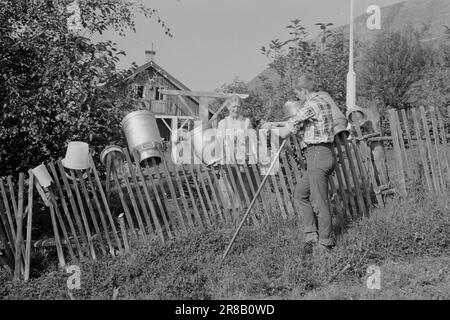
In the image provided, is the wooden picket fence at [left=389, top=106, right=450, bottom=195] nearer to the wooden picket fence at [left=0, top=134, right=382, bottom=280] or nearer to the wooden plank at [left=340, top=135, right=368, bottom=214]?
the wooden picket fence at [left=0, top=134, right=382, bottom=280]

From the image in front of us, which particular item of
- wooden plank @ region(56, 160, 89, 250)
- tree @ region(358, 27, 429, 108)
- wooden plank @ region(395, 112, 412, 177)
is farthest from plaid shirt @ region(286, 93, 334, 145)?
tree @ region(358, 27, 429, 108)

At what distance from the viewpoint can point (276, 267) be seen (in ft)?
14.0

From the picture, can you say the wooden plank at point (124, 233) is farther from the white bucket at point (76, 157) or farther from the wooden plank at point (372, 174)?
the wooden plank at point (372, 174)

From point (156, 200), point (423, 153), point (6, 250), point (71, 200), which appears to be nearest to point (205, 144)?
point (156, 200)

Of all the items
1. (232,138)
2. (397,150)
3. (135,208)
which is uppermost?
(232,138)

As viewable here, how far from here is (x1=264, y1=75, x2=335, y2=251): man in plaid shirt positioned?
4.80 metres

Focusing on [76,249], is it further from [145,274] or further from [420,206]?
[420,206]

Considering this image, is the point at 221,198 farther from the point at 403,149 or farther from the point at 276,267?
the point at 403,149

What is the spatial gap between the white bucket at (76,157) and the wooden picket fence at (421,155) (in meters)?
3.63

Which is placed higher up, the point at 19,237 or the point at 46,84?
the point at 46,84

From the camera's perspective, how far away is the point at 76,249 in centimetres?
495

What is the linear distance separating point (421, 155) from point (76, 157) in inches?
162
